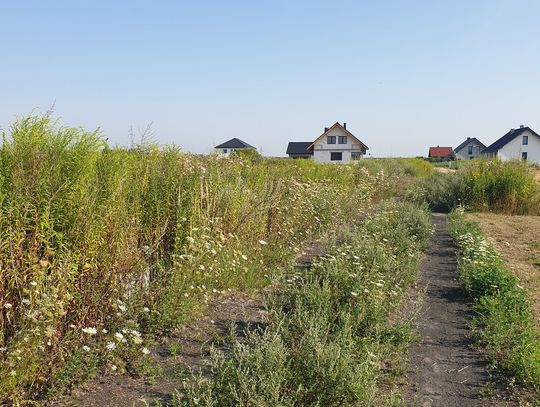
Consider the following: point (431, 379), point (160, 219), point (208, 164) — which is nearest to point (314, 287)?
point (431, 379)

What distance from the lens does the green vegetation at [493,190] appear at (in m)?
14.5

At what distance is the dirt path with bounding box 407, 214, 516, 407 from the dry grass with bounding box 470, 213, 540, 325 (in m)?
0.92

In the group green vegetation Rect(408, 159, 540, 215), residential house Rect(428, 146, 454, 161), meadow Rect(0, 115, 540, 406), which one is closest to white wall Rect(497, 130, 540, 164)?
residential house Rect(428, 146, 454, 161)

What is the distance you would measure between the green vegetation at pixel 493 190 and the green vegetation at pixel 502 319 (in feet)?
26.7

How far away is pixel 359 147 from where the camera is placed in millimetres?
51656

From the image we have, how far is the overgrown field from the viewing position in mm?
3203

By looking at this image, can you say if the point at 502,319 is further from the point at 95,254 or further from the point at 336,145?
the point at 336,145

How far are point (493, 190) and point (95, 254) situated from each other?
13897mm

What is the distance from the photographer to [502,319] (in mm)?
4824

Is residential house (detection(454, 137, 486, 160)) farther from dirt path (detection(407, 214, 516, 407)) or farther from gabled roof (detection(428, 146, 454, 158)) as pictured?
dirt path (detection(407, 214, 516, 407))

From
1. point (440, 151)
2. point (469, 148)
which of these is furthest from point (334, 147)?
point (440, 151)

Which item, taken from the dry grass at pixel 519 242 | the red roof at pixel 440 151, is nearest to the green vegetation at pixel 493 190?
the dry grass at pixel 519 242

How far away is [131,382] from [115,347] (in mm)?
278

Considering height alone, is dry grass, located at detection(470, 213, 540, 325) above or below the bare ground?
above
